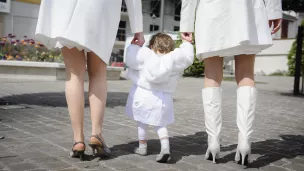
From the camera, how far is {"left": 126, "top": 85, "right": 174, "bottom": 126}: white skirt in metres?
2.98

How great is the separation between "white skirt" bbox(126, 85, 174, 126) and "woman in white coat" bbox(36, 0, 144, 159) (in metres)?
0.31

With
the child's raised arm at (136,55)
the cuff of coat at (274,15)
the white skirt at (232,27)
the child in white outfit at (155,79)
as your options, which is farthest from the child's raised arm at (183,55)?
the cuff of coat at (274,15)

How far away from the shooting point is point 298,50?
10055 mm

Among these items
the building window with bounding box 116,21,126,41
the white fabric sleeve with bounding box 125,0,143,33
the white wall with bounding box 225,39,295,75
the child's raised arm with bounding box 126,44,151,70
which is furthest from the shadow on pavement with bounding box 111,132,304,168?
the building window with bounding box 116,21,126,41

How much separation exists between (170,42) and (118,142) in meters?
1.11

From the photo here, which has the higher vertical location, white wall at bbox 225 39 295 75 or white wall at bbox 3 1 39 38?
white wall at bbox 3 1 39 38

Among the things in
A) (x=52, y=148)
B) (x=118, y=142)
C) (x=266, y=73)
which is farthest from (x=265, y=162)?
(x=266, y=73)

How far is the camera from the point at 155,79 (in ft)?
9.56

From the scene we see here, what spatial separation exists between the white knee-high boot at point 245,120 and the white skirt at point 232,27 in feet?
1.12

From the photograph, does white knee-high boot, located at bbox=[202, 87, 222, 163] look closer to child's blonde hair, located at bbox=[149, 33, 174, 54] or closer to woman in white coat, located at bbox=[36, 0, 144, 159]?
child's blonde hair, located at bbox=[149, 33, 174, 54]

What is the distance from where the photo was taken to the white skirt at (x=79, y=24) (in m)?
2.58

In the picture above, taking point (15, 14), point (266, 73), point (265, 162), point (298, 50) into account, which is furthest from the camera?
point (266, 73)

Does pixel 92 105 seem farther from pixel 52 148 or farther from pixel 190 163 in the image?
pixel 190 163

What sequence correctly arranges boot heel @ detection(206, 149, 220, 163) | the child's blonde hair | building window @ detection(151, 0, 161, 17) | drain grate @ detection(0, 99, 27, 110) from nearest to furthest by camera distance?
boot heel @ detection(206, 149, 220, 163), the child's blonde hair, drain grate @ detection(0, 99, 27, 110), building window @ detection(151, 0, 161, 17)
